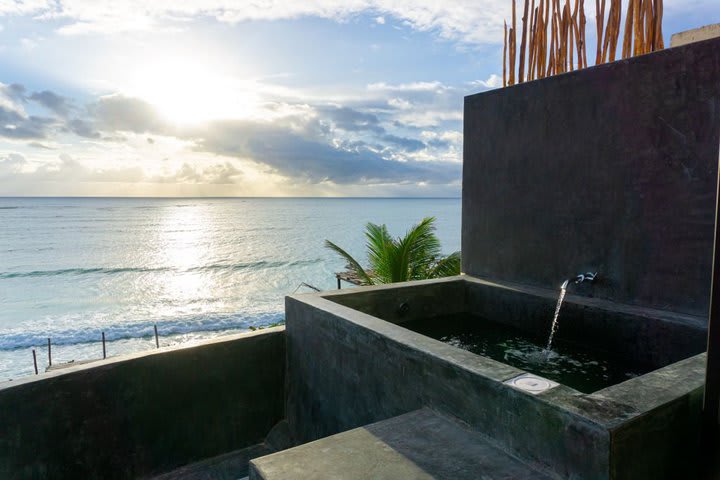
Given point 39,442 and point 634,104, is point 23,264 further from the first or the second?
point 634,104

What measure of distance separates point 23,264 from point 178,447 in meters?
36.5

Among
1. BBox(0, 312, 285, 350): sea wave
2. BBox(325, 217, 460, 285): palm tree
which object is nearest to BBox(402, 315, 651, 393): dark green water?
BBox(325, 217, 460, 285): palm tree

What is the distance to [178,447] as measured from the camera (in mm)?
3418

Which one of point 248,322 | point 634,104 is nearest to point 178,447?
point 634,104

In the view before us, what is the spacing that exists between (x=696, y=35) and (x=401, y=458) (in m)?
4.26

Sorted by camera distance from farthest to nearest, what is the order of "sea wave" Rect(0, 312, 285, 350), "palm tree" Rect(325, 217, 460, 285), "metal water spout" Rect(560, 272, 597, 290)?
1. "sea wave" Rect(0, 312, 285, 350)
2. "palm tree" Rect(325, 217, 460, 285)
3. "metal water spout" Rect(560, 272, 597, 290)

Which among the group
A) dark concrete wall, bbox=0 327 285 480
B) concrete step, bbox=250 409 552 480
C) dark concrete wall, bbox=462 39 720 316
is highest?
dark concrete wall, bbox=462 39 720 316

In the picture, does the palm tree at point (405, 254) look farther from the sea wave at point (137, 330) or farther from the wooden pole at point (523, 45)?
the sea wave at point (137, 330)

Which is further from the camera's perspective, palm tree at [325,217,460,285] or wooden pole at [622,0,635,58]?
palm tree at [325,217,460,285]

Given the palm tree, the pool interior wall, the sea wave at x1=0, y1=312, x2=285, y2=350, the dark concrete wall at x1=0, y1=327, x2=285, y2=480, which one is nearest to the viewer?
the pool interior wall

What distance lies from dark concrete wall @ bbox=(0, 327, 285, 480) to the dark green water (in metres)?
1.53

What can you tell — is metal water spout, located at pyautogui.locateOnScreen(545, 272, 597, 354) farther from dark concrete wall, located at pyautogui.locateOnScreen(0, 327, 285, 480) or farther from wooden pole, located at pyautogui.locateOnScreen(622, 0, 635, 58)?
dark concrete wall, located at pyautogui.locateOnScreen(0, 327, 285, 480)

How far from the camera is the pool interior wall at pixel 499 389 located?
1706 millimetres

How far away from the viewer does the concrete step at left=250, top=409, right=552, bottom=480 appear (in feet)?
6.09
